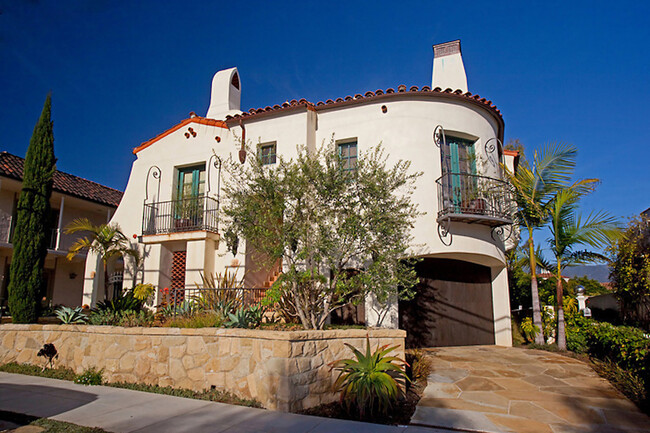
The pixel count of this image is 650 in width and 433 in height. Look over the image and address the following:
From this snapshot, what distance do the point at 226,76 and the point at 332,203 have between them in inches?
331

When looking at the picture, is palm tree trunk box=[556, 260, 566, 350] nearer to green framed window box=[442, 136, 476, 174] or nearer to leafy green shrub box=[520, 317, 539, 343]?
leafy green shrub box=[520, 317, 539, 343]

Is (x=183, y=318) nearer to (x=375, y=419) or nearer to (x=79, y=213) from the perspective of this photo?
(x=375, y=419)

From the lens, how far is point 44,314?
1302 centimetres

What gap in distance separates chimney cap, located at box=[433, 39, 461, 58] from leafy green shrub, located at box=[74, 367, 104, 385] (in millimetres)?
12828

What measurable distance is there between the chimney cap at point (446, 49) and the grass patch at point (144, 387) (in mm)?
11995

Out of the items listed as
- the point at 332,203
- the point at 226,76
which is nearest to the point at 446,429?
the point at 332,203

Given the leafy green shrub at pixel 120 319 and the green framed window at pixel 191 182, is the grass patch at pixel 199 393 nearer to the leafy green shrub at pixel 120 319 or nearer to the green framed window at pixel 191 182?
the leafy green shrub at pixel 120 319

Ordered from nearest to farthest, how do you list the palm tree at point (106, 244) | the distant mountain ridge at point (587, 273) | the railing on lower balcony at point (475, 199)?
the railing on lower balcony at point (475, 199) → the palm tree at point (106, 244) → the distant mountain ridge at point (587, 273)

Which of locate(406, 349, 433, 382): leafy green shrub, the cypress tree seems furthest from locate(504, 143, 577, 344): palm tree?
the cypress tree

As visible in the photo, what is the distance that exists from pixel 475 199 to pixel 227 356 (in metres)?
7.32

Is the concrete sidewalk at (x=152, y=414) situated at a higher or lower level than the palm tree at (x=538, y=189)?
lower

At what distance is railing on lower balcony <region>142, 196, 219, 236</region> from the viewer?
12.0 meters

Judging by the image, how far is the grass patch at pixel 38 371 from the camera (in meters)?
7.77

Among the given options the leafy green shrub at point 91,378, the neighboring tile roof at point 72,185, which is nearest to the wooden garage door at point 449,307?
the leafy green shrub at point 91,378
